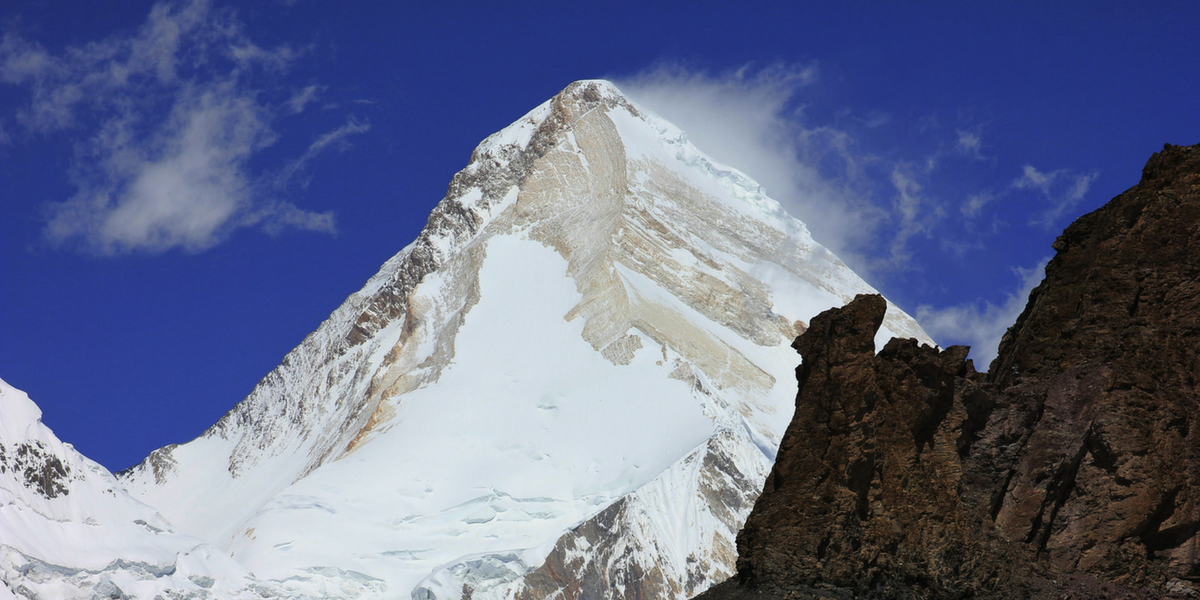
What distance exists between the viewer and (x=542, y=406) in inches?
5541

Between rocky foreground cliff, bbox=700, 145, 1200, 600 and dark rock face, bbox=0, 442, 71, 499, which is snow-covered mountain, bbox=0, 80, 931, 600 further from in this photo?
rocky foreground cliff, bbox=700, 145, 1200, 600

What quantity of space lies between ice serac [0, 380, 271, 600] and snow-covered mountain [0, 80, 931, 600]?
4032 millimetres

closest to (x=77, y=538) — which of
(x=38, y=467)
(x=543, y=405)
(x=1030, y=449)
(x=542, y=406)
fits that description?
(x=38, y=467)

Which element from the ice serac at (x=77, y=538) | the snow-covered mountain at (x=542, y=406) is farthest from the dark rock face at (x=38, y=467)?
the snow-covered mountain at (x=542, y=406)

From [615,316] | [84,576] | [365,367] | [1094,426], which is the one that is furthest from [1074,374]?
[365,367]

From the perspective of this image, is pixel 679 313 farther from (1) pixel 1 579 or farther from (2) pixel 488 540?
(1) pixel 1 579

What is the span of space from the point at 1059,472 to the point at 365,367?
543ft

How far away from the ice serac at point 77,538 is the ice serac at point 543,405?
733 centimetres

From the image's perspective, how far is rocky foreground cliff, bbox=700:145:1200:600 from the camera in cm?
2206

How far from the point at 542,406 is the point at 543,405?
273 millimetres

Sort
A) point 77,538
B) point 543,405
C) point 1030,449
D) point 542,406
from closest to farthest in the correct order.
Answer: point 1030,449 < point 77,538 < point 542,406 < point 543,405

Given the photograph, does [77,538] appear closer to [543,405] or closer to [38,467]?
[38,467]

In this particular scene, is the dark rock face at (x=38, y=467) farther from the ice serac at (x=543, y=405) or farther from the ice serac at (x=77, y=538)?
the ice serac at (x=543, y=405)

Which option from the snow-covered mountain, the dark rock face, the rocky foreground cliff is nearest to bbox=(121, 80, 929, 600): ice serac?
the snow-covered mountain
